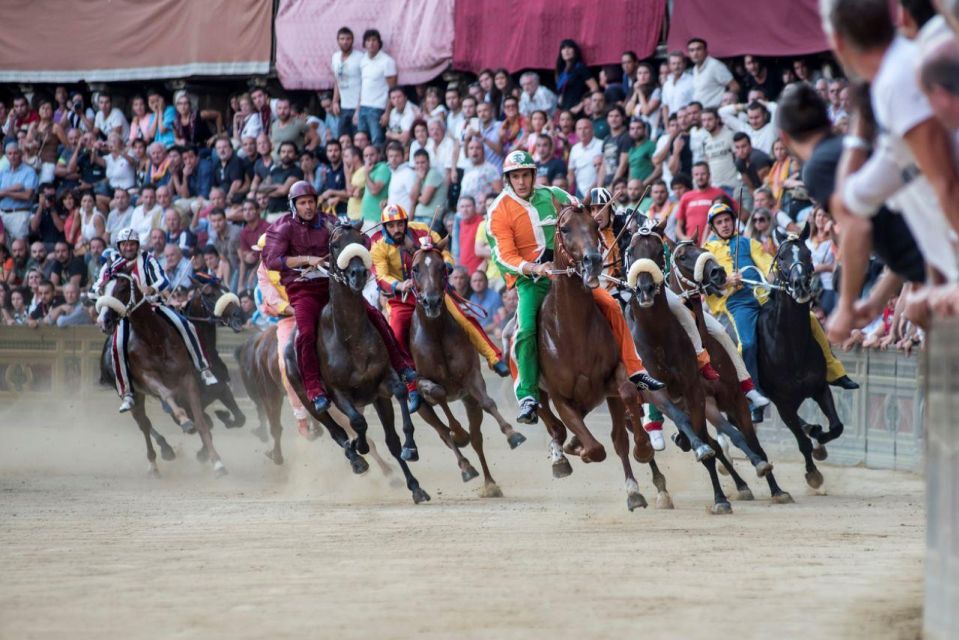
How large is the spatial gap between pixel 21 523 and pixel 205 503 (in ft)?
7.03

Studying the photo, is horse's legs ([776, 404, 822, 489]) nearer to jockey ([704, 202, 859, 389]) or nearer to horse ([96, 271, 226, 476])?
jockey ([704, 202, 859, 389])

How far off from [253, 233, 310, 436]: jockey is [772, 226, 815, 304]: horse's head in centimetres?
512

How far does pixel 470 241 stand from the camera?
2011cm

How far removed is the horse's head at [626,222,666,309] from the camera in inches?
490

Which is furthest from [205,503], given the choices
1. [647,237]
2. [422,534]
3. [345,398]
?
[647,237]

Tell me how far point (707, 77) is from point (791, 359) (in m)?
5.53

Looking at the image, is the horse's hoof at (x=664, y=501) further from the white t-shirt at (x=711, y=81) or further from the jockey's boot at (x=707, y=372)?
the white t-shirt at (x=711, y=81)

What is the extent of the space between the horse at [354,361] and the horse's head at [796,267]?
371 cm

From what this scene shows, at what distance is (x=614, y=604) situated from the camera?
7.90 metres

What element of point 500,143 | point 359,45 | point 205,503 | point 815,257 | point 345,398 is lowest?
point 205,503

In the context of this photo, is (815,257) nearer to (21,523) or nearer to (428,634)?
(21,523)

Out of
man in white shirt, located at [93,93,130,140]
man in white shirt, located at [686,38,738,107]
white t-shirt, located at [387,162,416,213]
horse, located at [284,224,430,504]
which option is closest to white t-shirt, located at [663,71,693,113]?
man in white shirt, located at [686,38,738,107]

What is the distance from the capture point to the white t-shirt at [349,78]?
23188mm

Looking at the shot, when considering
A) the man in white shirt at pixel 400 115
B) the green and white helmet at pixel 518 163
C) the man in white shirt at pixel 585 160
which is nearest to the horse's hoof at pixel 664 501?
the green and white helmet at pixel 518 163
